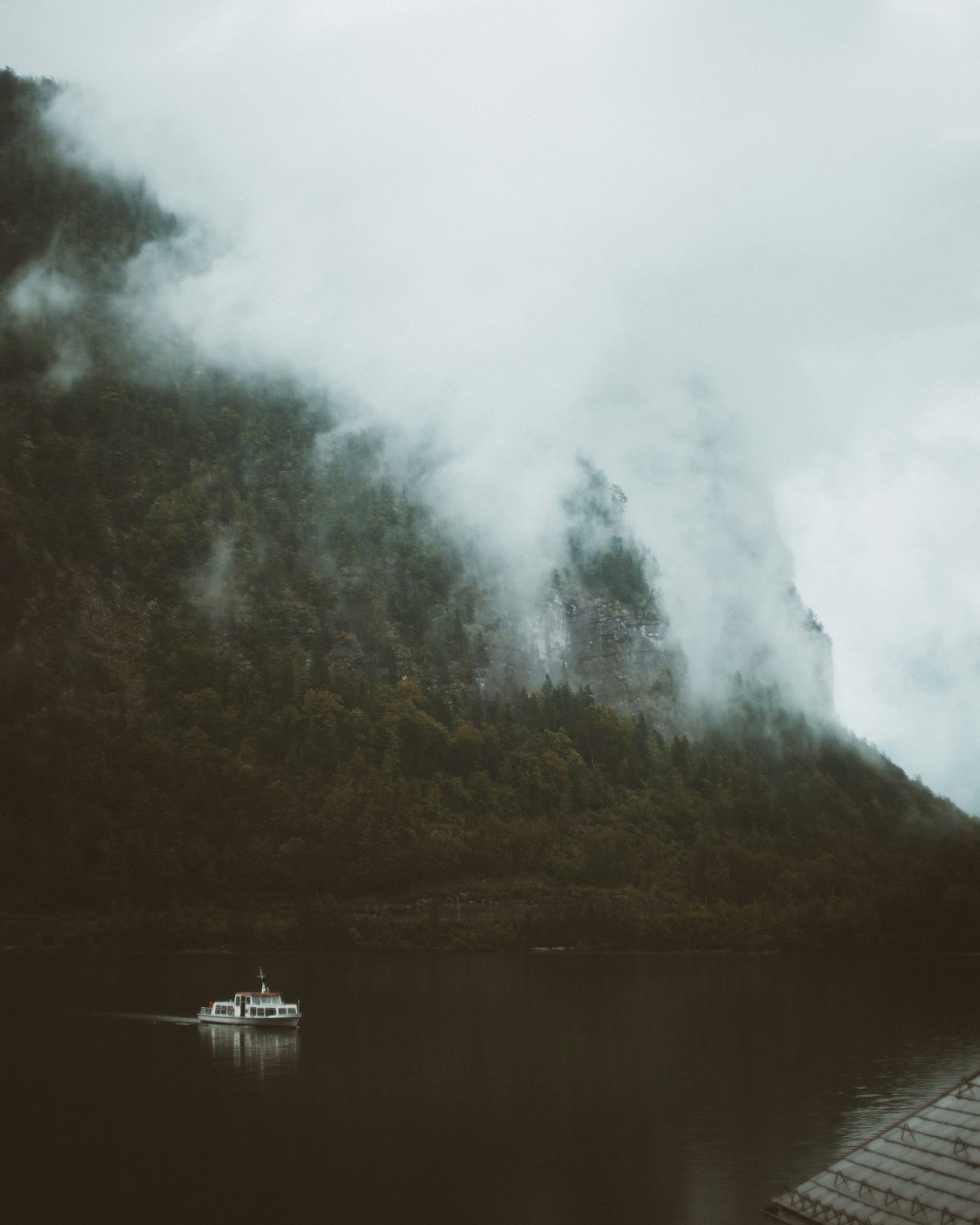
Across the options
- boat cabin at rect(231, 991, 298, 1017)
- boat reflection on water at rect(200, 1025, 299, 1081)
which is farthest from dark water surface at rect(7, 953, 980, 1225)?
boat cabin at rect(231, 991, 298, 1017)

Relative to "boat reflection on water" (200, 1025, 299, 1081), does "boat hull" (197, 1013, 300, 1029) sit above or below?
above

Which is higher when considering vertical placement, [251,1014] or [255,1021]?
Answer: [251,1014]

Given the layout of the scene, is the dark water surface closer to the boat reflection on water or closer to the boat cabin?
the boat reflection on water

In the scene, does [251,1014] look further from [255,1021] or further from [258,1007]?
[255,1021]

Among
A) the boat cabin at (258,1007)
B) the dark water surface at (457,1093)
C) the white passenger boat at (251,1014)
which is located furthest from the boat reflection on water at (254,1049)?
the boat cabin at (258,1007)

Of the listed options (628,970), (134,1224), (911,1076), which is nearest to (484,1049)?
(911,1076)

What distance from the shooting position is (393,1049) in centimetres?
9481

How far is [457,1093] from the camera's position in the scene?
76.2 m

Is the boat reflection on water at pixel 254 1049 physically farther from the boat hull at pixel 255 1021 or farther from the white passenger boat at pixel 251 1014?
the white passenger boat at pixel 251 1014

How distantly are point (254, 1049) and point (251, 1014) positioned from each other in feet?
40.3

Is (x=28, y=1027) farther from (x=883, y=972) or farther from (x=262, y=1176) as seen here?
(x=883, y=972)

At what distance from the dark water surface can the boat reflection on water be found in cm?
46

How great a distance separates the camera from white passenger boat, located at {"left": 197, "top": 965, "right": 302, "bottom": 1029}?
10888cm

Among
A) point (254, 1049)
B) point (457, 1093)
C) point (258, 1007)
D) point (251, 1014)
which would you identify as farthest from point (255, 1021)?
point (457, 1093)
